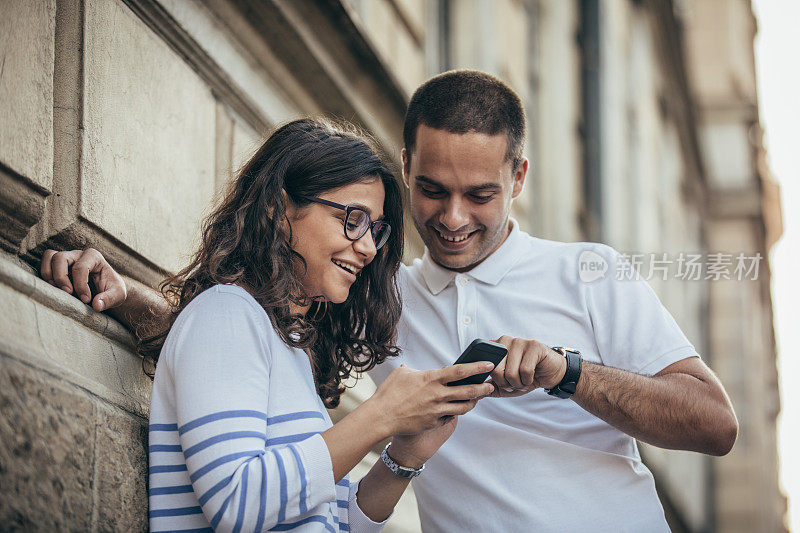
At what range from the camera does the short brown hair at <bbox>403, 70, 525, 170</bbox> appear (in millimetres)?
3754

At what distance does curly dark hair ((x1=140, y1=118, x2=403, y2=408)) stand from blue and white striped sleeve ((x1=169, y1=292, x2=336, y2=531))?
0.24 m

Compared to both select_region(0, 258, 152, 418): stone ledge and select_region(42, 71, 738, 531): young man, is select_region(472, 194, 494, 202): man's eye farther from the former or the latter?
select_region(0, 258, 152, 418): stone ledge

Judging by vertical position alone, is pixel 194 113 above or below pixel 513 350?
above

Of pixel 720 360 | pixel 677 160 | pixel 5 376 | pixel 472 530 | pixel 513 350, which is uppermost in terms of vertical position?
pixel 5 376

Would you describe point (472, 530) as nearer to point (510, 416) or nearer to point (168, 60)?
point (510, 416)

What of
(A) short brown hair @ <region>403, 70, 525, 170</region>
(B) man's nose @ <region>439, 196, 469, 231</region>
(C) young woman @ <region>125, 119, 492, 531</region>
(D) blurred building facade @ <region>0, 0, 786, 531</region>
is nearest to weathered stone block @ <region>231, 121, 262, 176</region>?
(D) blurred building facade @ <region>0, 0, 786, 531</region>

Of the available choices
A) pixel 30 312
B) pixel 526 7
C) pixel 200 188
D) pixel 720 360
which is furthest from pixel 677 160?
pixel 30 312

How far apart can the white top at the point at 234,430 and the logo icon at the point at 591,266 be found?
1176mm

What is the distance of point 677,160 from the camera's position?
21766 mm

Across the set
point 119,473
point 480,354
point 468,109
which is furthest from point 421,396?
point 468,109

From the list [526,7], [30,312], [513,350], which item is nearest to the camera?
[30,312]

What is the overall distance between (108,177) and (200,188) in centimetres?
78

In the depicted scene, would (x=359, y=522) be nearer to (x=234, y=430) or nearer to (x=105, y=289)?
(x=234, y=430)

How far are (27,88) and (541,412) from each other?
71.7 inches
